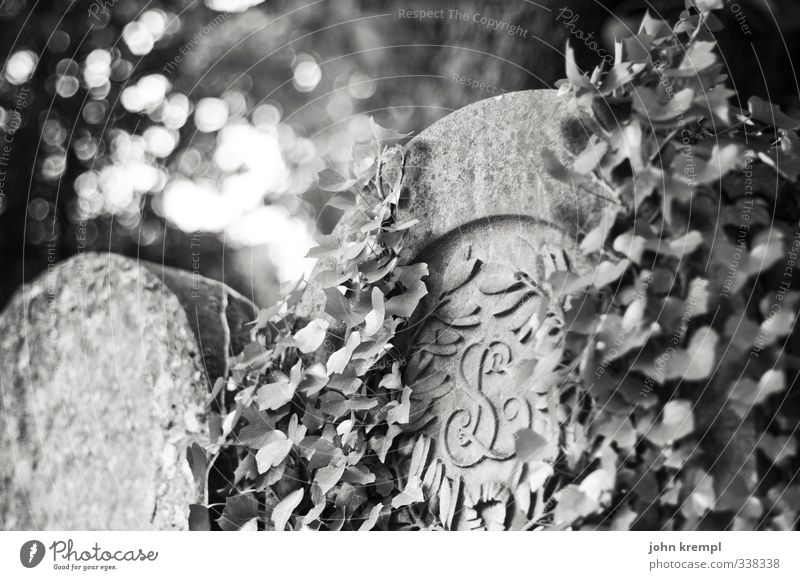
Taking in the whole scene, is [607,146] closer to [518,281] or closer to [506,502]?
[518,281]

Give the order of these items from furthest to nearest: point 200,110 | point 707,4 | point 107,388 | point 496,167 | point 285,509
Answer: point 200,110 → point 107,388 → point 285,509 → point 496,167 → point 707,4

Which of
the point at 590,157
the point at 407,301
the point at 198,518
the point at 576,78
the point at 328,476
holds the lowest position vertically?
the point at 198,518

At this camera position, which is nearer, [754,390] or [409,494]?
[754,390]

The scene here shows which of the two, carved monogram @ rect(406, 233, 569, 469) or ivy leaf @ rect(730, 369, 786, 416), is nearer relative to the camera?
ivy leaf @ rect(730, 369, 786, 416)

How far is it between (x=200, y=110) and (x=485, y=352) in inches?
77.8

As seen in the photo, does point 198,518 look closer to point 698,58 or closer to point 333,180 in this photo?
point 333,180

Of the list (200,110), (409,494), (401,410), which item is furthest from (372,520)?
(200,110)

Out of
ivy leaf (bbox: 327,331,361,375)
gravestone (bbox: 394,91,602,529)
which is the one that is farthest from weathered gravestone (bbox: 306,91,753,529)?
ivy leaf (bbox: 327,331,361,375)

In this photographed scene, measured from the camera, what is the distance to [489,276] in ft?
4.08

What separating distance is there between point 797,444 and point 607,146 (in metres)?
0.51

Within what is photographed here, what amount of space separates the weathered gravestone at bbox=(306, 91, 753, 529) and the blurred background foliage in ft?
2.73

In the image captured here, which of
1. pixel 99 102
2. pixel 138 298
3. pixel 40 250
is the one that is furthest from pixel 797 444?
pixel 40 250

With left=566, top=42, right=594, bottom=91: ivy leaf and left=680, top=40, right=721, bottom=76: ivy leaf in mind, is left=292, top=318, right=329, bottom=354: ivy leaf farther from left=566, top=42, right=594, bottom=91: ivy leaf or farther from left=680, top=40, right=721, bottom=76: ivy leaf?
left=680, top=40, right=721, bottom=76: ivy leaf

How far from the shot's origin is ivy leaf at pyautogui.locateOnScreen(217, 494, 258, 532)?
1.41 meters
